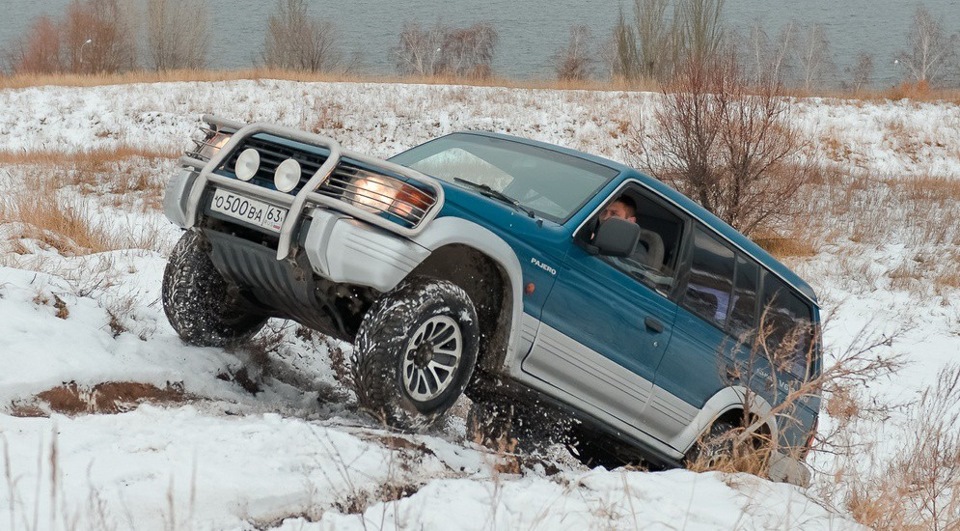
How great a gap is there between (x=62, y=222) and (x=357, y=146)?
Answer: 1770cm

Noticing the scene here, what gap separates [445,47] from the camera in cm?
7569

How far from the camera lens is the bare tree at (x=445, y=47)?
73375 mm

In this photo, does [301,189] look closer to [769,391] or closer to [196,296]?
[196,296]

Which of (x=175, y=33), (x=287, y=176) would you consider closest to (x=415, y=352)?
(x=287, y=176)

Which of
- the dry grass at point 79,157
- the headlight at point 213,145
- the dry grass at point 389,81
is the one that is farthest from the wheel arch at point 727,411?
the dry grass at point 389,81

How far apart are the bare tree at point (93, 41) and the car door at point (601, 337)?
5642cm

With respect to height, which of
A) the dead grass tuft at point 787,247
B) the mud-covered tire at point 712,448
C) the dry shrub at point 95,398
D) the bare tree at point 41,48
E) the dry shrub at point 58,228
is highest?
the bare tree at point 41,48

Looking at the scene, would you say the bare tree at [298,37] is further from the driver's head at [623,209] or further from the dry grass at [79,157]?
the driver's head at [623,209]

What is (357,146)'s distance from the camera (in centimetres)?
2591

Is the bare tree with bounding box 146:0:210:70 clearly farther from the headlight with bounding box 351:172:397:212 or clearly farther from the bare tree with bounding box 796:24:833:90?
the headlight with bounding box 351:172:397:212

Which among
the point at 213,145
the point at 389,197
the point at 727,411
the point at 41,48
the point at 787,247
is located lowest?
the point at 787,247

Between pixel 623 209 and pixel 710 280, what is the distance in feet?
2.54

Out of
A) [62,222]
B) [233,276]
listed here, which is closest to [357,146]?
[62,222]

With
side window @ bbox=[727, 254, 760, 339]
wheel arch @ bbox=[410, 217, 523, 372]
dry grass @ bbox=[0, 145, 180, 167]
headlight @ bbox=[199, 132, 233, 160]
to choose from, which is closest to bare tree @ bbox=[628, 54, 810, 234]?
dry grass @ bbox=[0, 145, 180, 167]
